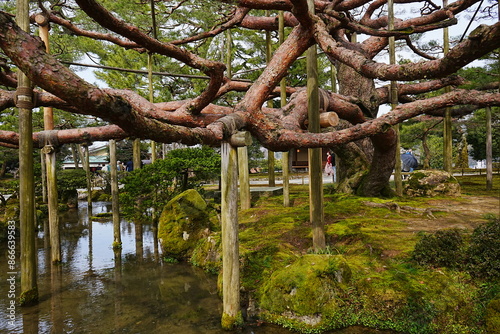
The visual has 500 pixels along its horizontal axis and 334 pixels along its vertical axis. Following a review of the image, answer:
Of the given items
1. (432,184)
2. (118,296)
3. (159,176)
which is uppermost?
(159,176)

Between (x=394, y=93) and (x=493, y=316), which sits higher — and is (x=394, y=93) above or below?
above

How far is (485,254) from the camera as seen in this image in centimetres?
445

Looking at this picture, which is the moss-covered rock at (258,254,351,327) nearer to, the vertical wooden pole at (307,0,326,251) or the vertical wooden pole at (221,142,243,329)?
the vertical wooden pole at (221,142,243,329)

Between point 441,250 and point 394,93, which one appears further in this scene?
point 394,93

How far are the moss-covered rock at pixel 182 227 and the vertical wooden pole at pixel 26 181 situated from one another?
304 cm

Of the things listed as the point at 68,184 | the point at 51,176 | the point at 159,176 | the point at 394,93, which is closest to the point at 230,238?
the point at 51,176

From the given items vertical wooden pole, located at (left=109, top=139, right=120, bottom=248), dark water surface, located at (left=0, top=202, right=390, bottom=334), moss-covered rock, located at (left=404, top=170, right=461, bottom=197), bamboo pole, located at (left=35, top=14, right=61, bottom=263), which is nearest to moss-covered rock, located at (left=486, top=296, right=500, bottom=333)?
dark water surface, located at (left=0, top=202, right=390, bottom=334)

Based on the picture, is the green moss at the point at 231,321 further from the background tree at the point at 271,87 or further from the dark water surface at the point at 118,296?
the background tree at the point at 271,87

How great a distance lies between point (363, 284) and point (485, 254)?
71.3 inches

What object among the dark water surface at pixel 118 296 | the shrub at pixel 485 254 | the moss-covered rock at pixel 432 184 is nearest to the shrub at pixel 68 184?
the dark water surface at pixel 118 296

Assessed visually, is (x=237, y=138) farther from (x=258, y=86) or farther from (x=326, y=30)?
(x=326, y=30)

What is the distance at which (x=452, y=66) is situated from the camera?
3076 millimetres

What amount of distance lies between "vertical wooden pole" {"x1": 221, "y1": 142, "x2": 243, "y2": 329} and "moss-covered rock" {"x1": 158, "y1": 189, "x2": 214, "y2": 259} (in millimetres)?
3725

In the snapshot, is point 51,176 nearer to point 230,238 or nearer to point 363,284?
point 230,238
